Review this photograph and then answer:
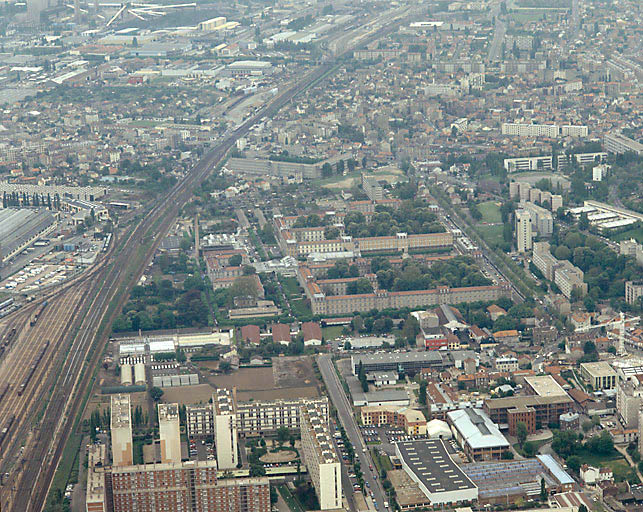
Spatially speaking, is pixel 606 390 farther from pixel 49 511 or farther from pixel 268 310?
pixel 49 511

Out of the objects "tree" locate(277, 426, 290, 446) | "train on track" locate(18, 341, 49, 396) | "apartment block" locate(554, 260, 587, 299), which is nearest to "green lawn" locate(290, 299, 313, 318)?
"train on track" locate(18, 341, 49, 396)

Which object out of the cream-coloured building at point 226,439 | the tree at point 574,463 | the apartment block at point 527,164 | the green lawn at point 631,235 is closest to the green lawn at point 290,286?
the green lawn at point 631,235

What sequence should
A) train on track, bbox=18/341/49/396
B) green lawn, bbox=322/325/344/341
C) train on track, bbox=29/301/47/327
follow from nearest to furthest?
train on track, bbox=18/341/49/396 < green lawn, bbox=322/325/344/341 < train on track, bbox=29/301/47/327

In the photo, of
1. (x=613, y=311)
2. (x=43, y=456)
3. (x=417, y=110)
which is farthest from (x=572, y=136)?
(x=43, y=456)

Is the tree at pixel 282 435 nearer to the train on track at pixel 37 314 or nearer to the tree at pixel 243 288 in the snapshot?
the tree at pixel 243 288

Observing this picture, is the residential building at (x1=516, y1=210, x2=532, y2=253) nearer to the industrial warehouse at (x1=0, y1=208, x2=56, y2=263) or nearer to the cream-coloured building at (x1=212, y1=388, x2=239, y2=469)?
the industrial warehouse at (x1=0, y1=208, x2=56, y2=263)

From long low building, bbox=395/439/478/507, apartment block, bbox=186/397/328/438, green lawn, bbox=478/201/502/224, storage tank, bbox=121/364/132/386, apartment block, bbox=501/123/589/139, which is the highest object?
apartment block, bbox=186/397/328/438
